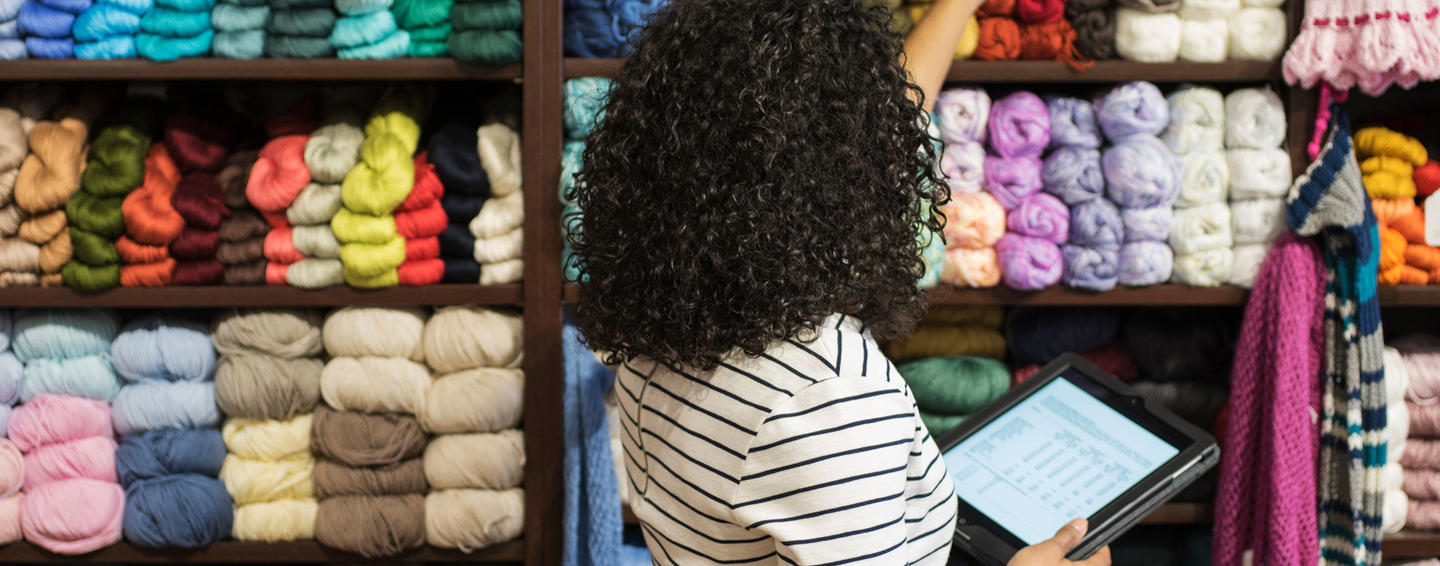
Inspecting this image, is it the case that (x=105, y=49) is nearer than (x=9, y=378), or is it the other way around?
(x=105, y=49)

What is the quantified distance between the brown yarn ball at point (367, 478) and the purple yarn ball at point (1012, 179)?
0.98 meters

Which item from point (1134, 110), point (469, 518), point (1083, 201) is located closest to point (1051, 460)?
point (1083, 201)

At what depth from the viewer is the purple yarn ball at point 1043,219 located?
1400mm

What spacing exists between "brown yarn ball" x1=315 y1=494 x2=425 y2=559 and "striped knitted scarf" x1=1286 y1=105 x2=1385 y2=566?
137 cm

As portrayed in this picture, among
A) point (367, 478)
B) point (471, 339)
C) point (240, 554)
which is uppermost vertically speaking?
point (471, 339)

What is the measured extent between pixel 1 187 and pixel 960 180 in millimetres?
1413

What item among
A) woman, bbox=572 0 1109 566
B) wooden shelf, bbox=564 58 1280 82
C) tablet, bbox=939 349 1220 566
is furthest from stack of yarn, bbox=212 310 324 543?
tablet, bbox=939 349 1220 566

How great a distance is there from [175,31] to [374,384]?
22.7 inches

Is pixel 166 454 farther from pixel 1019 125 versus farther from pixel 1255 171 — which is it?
pixel 1255 171

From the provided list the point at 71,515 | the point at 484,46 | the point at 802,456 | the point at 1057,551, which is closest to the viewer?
the point at 802,456

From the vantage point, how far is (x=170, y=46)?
1353mm

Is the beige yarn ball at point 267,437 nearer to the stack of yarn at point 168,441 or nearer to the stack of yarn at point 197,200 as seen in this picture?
the stack of yarn at point 168,441

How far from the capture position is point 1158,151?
1384 millimetres

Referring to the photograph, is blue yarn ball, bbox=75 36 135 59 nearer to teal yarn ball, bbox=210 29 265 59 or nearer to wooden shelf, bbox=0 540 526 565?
teal yarn ball, bbox=210 29 265 59
